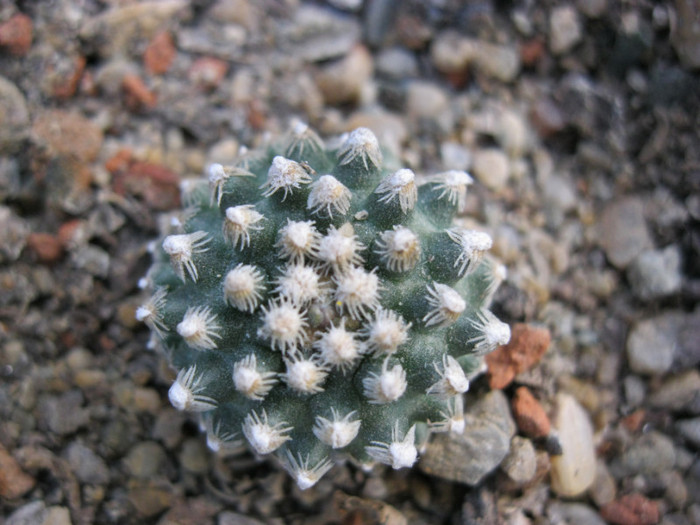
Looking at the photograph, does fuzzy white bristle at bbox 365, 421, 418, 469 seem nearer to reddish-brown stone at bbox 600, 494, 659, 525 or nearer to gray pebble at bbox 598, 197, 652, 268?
reddish-brown stone at bbox 600, 494, 659, 525

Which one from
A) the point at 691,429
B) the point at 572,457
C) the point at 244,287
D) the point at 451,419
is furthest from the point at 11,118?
the point at 691,429

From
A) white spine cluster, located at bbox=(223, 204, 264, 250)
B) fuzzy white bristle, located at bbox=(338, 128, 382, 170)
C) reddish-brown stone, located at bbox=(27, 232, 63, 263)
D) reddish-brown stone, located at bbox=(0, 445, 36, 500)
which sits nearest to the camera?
white spine cluster, located at bbox=(223, 204, 264, 250)

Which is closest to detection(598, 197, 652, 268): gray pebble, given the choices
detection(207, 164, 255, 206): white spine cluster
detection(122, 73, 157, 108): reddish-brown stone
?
detection(207, 164, 255, 206): white spine cluster

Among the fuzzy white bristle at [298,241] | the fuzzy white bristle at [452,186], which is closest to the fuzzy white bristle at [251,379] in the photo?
the fuzzy white bristle at [298,241]

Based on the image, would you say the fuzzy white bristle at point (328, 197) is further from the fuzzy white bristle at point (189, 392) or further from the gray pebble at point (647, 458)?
the gray pebble at point (647, 458)

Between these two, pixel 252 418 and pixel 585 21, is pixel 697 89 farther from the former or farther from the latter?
pixel 252 418

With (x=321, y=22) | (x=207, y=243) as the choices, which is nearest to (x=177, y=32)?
(x=321, y=22)
